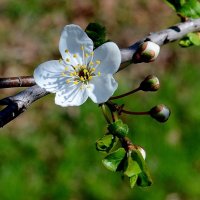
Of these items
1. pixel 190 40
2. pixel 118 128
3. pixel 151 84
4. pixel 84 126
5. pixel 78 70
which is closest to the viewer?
pixel 118 128

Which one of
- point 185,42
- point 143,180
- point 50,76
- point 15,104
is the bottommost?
point 143,180

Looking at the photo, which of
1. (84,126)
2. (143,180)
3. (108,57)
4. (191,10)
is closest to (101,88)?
(108,57)

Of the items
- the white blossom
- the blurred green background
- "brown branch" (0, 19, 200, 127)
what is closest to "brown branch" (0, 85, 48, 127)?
"brown branch" (0, 19, 200, 127)

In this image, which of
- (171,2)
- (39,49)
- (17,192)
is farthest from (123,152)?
(39,49)

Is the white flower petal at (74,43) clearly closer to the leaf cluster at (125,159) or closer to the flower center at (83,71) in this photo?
the flower center at (83,71)

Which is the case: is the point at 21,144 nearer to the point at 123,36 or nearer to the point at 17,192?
the point at 17,192

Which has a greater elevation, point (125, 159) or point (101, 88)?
point (101, 88)

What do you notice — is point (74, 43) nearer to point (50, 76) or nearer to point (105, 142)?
point (50, 76)
